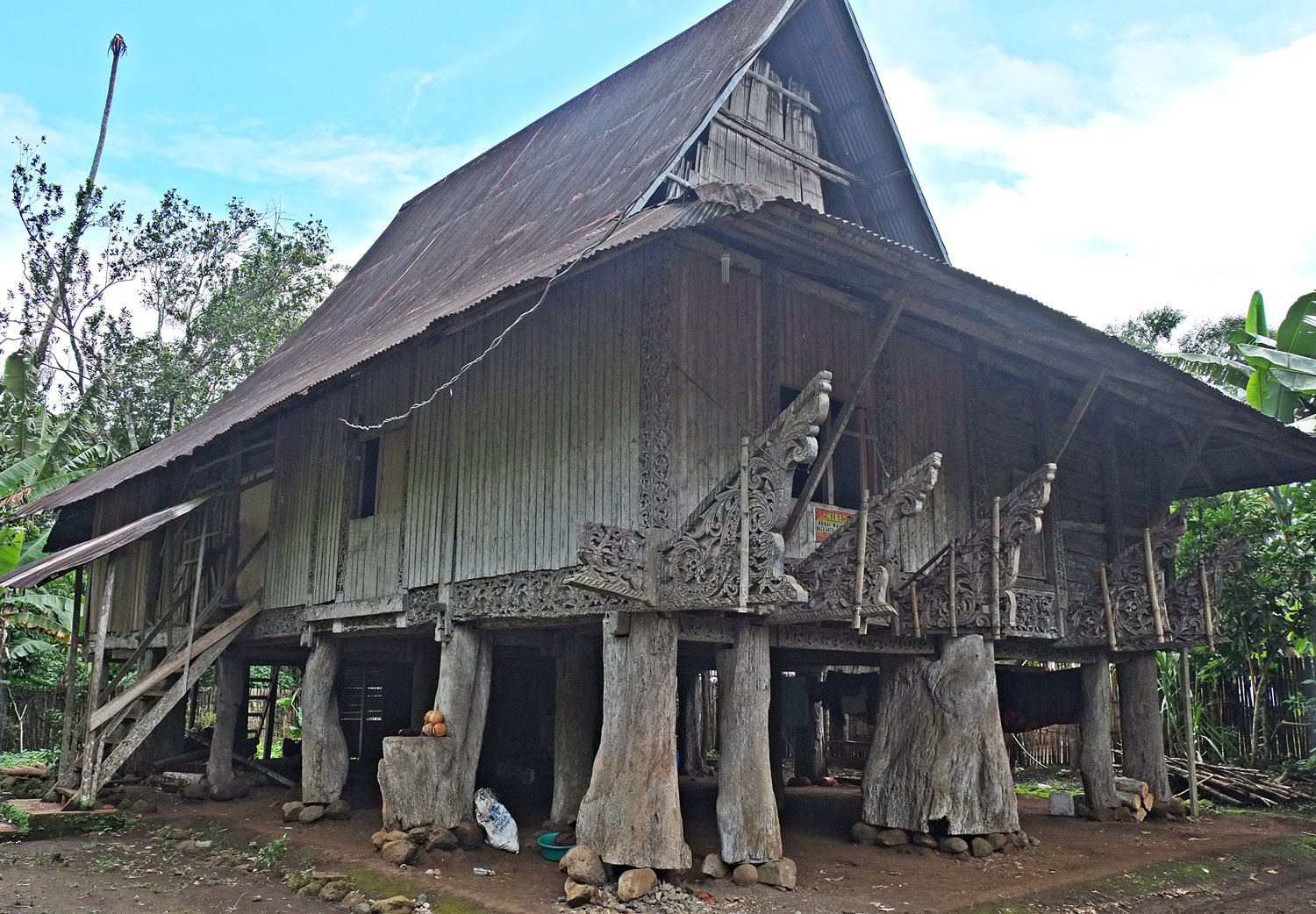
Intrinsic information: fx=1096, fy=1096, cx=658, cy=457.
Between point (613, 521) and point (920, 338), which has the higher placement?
point (920, 338)

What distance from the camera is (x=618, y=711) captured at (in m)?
7.98

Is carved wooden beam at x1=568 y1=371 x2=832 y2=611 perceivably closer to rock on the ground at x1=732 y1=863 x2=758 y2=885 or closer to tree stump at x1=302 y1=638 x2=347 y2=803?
rock on the ground at x1=732 y1=863 x2=758 y2=885

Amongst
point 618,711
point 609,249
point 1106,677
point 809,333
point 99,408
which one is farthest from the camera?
point 99,408

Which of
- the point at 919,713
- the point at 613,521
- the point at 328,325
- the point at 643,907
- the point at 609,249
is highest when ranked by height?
the point at 328,325

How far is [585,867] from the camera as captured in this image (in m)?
7.55

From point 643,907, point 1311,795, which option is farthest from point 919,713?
point 1311,795

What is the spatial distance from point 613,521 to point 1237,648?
34.4 feet

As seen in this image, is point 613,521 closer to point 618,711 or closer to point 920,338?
point 618,711

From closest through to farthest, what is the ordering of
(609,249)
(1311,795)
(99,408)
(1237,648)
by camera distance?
(609,249) → (1311,795) → (1237,648) → (99,408)

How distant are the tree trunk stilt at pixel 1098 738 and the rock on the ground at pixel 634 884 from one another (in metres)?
6.30

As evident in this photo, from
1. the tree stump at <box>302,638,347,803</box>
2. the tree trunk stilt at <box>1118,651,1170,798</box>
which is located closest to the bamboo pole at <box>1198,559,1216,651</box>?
the tree trunk stilt at <box>1118,651,1170,798</box>

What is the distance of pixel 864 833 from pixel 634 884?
334 centimetres

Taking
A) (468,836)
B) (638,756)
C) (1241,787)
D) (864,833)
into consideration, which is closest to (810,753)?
(1241,787)

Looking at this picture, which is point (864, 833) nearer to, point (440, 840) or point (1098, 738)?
point (1098, 738)
